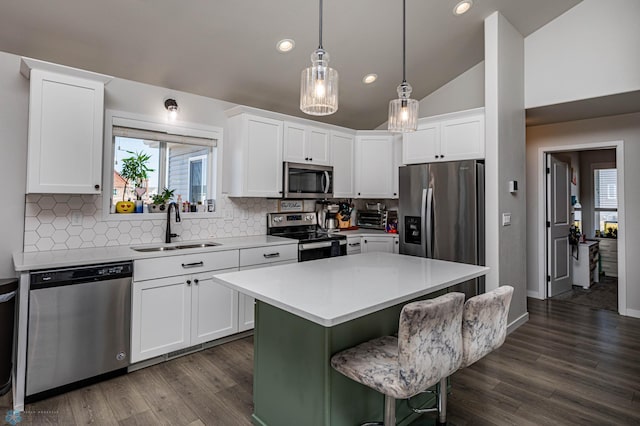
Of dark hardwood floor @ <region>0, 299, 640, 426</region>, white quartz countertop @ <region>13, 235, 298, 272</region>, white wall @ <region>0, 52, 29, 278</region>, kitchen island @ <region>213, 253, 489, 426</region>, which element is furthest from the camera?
white wall @ <region>0, 52, 29, 278</region>

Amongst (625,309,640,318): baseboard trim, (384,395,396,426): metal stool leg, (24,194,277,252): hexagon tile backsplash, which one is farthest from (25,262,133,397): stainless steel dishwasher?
(625,309,640,318): baseboard trim

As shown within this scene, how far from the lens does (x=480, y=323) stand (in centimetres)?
167

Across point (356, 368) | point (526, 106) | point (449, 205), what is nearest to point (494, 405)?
point (356, 368)

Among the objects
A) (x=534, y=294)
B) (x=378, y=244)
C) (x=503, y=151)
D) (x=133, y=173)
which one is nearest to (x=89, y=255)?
(x=133, y=173)

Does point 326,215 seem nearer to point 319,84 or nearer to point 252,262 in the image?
point 252,262

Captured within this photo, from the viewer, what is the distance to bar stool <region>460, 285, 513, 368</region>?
5.42 ft

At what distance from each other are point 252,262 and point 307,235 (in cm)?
100

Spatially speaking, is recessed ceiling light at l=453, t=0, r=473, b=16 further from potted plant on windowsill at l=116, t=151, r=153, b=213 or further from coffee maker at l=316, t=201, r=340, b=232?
potted plant on windowsill at l=116, t=151, r=153, b=213

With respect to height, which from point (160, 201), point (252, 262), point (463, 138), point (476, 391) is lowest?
point (476, 391)

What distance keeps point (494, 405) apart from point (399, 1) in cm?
330

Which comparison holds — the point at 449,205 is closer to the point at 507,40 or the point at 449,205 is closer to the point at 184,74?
the point at 507,40

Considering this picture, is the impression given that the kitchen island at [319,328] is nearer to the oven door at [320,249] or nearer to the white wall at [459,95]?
the oven door at [320,249]

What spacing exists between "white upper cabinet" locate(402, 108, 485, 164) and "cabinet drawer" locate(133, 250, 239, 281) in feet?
8.05

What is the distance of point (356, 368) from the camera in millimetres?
1542
